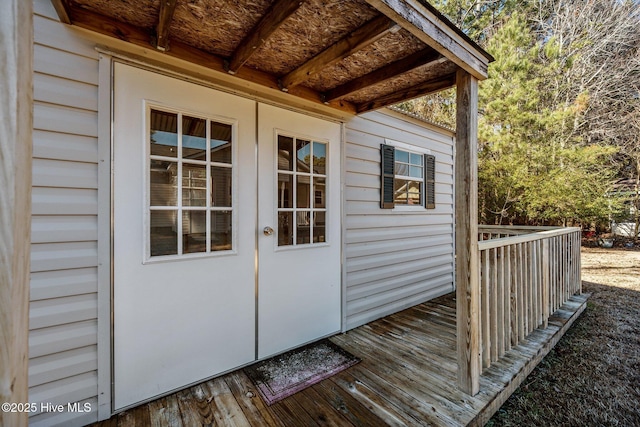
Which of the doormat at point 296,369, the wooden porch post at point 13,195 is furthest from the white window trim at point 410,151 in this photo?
the wooden porch post at point 13,195

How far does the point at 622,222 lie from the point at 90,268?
13.8 m

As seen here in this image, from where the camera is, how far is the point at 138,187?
5.96 ft

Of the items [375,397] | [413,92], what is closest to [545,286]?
[375,397]

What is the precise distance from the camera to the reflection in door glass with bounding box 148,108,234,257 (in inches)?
74.9

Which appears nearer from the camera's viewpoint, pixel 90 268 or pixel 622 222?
pixel 90 268

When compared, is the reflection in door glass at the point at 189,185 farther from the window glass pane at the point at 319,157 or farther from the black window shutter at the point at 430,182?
the black window shutter at the point at 430,182

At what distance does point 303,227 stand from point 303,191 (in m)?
0.36

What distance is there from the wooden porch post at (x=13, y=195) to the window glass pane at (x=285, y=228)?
184cm

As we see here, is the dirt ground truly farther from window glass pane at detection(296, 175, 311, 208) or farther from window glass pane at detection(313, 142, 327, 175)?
window glass pane at detection(313, 142, 327, 175)

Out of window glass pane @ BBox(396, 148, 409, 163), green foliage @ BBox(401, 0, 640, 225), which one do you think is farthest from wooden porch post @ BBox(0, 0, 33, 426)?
green foliage @ BBox(401, 0, 640, 225)

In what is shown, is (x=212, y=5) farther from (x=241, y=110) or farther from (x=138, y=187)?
(x=138, y=187)

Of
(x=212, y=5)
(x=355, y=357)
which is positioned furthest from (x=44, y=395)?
(x=212, y=5)

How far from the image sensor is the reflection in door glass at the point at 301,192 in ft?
8.24

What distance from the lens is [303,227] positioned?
2660mm
